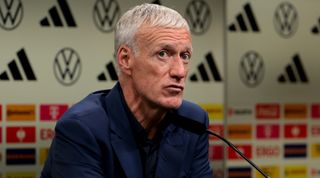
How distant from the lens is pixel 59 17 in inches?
86.3

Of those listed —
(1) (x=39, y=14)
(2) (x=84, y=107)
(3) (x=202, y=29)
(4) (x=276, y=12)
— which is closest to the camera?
(2) (x=84, y=107)

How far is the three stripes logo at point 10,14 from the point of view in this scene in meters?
2.11

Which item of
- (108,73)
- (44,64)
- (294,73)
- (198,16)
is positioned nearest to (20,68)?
(44,64)

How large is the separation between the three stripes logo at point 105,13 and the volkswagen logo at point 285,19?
0.71 metres

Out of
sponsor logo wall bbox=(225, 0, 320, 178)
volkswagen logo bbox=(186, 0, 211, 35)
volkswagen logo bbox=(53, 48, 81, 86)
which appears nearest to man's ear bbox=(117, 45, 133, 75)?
volkswagen logo bbox=(53, 48, 81, 86)

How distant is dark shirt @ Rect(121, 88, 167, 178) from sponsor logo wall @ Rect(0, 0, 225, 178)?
0.93 m

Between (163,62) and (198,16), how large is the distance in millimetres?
1133

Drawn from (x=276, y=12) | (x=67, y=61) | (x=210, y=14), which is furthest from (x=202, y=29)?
(x=67, y=61)

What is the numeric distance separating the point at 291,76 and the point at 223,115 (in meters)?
0.39

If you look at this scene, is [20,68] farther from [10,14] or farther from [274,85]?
[274,85]

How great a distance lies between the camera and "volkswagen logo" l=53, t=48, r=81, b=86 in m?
2.19

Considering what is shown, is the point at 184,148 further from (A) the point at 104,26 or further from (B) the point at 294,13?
(B) the point at 294,13

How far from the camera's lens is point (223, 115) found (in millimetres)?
2396

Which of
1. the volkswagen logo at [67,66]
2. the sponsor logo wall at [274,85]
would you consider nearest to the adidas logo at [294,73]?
the sponsor logo wall at [274,85]
